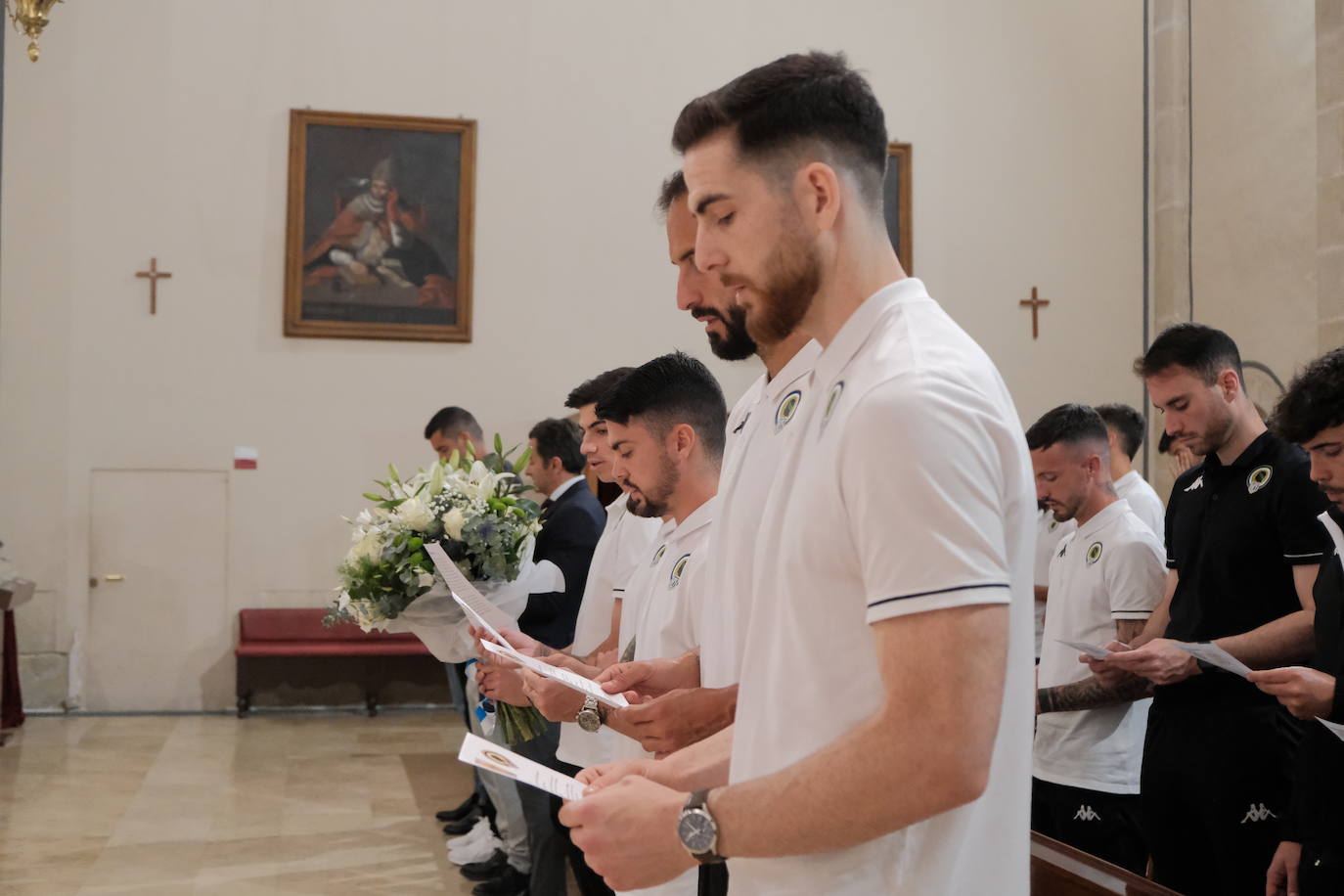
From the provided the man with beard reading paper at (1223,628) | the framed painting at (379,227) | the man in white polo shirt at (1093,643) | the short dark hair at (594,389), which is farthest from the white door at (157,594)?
the man with beard reading paper at (1223,628)

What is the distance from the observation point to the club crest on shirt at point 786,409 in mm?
1602

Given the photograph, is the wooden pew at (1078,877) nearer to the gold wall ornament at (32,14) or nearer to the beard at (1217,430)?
the beard at (1217,430)

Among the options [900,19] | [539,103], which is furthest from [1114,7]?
[539,103]

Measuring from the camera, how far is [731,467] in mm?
1835

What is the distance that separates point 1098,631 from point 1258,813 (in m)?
0.93

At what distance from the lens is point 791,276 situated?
1.44 meters

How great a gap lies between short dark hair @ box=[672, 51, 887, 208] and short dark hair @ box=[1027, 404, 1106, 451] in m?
3.03

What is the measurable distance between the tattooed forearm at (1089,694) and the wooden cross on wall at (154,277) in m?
8.34

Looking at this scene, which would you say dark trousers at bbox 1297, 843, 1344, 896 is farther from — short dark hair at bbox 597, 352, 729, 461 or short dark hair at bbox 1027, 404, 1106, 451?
short dark hair at bbox 1027, 404, 1106, 451

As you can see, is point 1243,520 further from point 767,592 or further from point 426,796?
A: point 426,796

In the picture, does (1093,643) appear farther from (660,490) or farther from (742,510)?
(742,510)

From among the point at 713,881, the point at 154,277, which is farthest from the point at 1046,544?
the point at 154,277

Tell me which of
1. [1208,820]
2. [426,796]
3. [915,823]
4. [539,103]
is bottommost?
[426,796]

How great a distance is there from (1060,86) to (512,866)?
9288 millimetres
